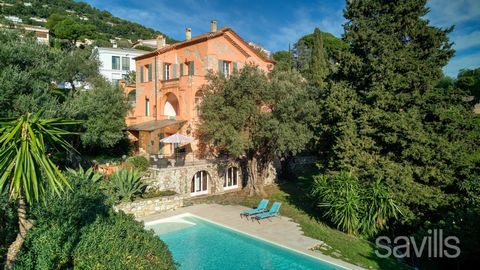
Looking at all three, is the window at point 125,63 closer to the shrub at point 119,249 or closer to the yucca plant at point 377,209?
the yucca plant at point 377,209

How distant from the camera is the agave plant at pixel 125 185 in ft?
65.6

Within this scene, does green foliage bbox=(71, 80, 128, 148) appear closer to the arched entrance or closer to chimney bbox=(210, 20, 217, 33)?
the arched entrance

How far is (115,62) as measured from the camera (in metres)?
54.1

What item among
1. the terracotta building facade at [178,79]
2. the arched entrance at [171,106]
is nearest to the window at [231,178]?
the terracotta building facade at [178,79]

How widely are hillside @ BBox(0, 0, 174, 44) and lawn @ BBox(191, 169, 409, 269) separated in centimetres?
8602

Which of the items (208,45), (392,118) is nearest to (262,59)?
(208,45)

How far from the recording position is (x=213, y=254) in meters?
14.5

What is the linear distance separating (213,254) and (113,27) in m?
135

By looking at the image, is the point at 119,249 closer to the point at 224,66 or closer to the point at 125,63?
the point at 224,66

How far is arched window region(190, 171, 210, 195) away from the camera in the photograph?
85.2 feet

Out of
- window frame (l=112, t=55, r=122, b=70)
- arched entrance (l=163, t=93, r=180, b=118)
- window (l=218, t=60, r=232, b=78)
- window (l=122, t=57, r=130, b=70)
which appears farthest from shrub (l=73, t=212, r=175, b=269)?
window (l=122, t=57, r=130, b=70)

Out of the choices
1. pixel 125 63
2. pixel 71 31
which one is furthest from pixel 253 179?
pixel 71 31

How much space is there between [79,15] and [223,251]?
493 ft

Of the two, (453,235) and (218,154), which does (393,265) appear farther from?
(218,154)
